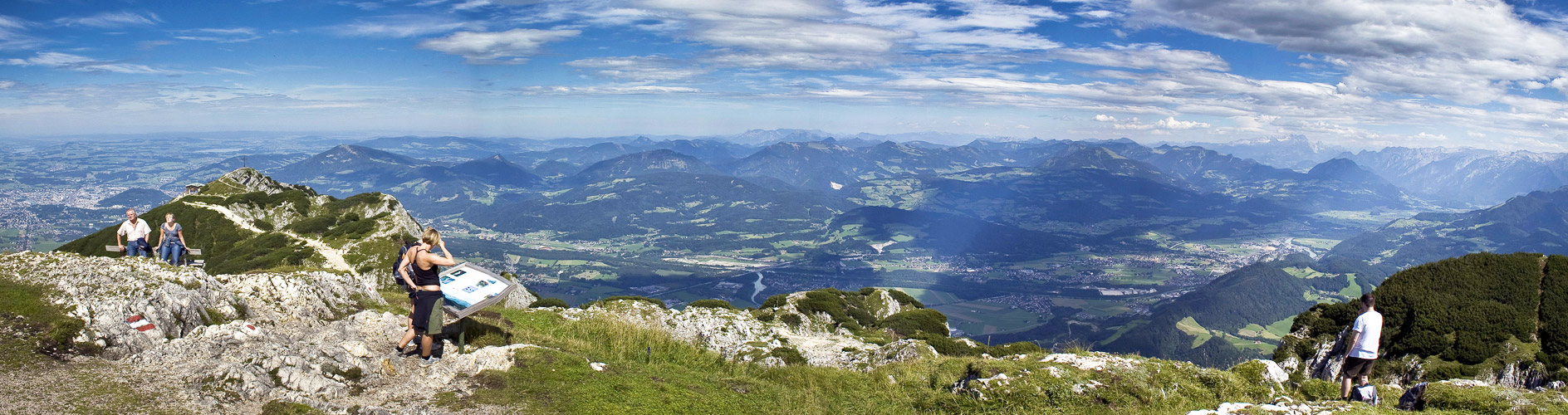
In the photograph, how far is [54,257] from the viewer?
1488 cm

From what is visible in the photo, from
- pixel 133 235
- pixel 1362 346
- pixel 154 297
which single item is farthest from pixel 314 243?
pixel 1362 346

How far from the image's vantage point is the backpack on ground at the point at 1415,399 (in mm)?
11273

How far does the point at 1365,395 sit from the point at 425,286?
1743 cm

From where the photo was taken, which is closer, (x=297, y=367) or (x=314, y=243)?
(x=297, y=367)

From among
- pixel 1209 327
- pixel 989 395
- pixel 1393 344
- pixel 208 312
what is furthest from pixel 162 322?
pixel 1209 327

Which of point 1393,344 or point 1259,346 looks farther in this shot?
point 1259,346

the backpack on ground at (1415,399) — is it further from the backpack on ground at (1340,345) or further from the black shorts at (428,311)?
the black shorts at (428,311)

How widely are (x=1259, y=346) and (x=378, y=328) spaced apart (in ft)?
683

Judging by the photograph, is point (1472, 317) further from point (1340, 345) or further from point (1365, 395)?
point (1365, 395)

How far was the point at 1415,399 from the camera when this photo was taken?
1141 centimetres

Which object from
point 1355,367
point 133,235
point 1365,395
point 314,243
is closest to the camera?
point 1365,395

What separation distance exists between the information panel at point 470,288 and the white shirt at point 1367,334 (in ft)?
54.8

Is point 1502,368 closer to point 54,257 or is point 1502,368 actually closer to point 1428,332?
point 1428,332

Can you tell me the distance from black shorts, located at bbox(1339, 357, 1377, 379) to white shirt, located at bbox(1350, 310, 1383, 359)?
140 millimetres
